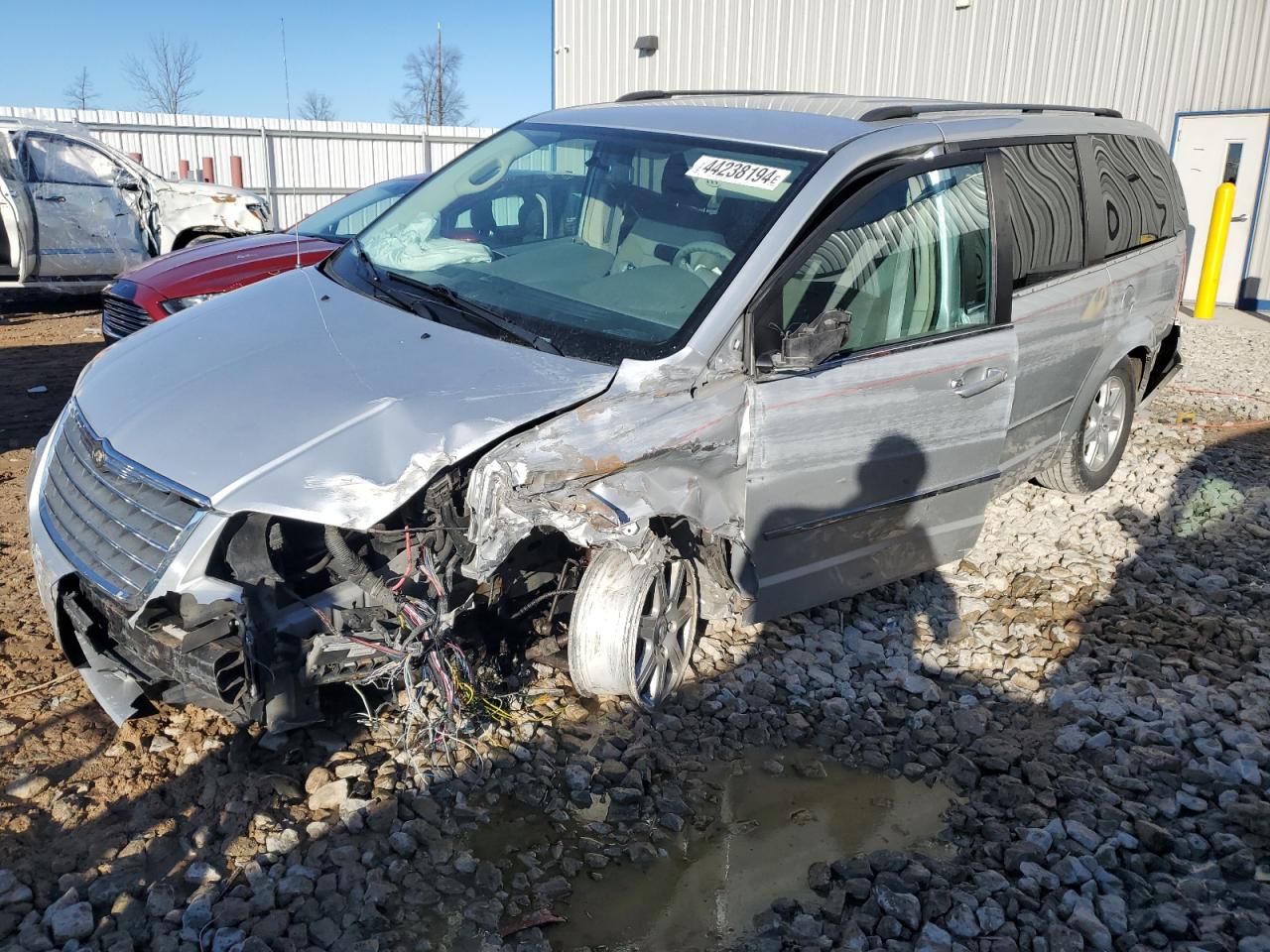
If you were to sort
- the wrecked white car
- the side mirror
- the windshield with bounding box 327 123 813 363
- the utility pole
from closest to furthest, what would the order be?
1. the side mirror
2. the windshield with bounding box 327 123 813 363
3. the wrecked white car
4. the utility pole

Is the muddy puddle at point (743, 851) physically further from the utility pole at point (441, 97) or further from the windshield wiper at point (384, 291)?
the utility pole at point (441, 97)

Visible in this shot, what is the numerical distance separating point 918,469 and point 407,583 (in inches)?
79.7

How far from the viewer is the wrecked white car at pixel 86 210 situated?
10305mm

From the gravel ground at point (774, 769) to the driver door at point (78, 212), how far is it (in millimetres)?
6862

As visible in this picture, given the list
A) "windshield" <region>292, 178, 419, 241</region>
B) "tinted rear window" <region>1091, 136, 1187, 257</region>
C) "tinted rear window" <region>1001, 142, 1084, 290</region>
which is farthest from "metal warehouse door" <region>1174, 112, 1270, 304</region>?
"windshield" <region>292, 178, 419, 241</region>

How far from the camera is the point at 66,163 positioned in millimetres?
10695

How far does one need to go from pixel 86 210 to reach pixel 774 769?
33.4 ft

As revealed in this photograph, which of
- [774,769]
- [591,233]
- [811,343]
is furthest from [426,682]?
[591,233]

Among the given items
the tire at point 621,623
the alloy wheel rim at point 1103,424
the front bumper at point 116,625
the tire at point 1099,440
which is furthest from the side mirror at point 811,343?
the alloy wheel rim at point 1103,424

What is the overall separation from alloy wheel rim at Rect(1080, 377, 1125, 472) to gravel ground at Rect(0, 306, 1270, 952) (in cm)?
120

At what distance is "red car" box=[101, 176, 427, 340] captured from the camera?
696 centimetres

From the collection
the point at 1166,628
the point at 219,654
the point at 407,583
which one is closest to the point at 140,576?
the point at 219,654

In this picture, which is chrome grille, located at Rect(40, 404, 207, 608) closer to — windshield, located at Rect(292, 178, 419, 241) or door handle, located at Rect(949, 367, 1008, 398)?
door handle, located at Rect(949, 367, 1008, 398)

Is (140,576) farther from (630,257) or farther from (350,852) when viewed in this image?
(630,257)
